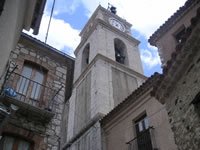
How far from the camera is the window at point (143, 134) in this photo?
8.70 metres

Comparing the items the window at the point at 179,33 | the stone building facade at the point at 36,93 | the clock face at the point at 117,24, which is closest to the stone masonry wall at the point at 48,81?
the stone building facade at the point at 36,93

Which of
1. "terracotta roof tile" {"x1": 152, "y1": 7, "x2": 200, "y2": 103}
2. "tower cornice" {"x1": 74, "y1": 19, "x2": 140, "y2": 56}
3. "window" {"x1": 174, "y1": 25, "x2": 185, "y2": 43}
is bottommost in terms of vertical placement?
"terracotta roof tile" {"x1": 152, "y1": 7, "x2": 200, "y2": 103}

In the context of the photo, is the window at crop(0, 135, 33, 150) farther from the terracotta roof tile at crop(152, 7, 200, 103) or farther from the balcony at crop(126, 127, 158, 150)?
the balcony at crop(126, 127, 158, 150)

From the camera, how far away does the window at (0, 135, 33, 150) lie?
16.7ft

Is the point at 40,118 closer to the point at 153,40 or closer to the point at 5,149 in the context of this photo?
the point at 5,149

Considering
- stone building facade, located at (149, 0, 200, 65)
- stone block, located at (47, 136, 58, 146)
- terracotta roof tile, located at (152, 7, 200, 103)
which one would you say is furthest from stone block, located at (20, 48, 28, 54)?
stone building facade, located at (149, 0, 200, 65)

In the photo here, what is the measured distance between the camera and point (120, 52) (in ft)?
72.4

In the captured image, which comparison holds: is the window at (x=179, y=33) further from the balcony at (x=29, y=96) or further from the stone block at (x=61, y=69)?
the balcony at (x=29, y=96)

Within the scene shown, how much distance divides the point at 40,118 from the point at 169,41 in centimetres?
507

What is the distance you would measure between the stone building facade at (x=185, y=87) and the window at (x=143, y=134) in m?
3.61

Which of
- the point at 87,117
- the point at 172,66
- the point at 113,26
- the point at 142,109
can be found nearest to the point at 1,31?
the point at 172,66

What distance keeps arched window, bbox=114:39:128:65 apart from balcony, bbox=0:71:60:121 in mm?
14462

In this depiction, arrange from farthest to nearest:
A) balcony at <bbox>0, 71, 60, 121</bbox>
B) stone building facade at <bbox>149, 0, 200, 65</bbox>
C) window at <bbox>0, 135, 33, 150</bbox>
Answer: stone building facade at <bbox>149, 0, 200, 65</bbox> < balcony at <bbox>0, 71, 60, 121</bbox> < window at <bbox>0, 135, 33, 150</bbox>

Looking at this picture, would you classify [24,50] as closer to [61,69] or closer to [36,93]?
[61,69]
